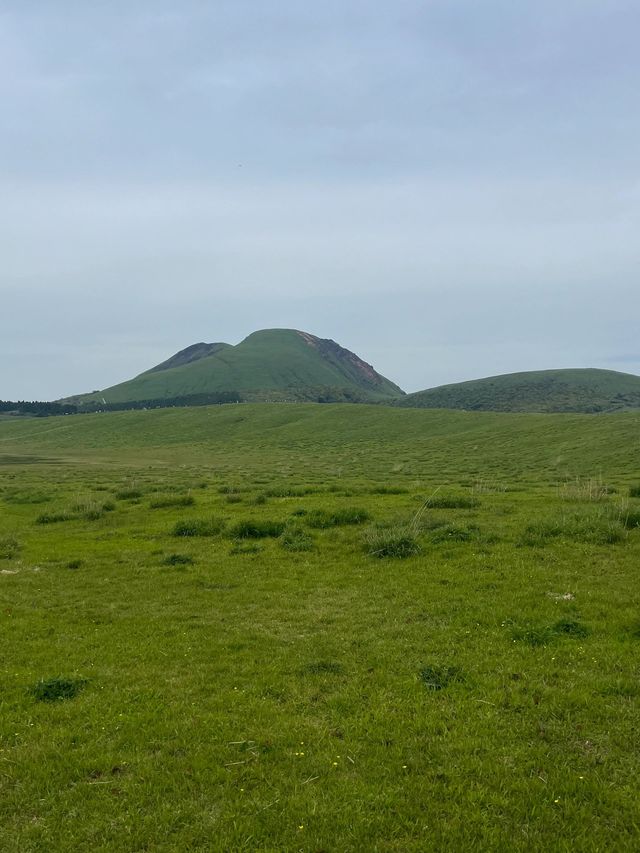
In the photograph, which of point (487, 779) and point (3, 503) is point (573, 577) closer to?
point (487, 779)

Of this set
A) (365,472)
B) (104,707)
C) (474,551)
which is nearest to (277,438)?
(365,472)

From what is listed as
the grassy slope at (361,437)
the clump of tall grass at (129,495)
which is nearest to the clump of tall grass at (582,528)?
the clump of tall grass at (129,495)

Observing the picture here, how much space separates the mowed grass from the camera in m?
5.91

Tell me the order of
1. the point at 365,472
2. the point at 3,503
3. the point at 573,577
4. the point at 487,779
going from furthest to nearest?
the point at 365,472 < the point at 3,503 < the point at 573,577 < the point at 487,779

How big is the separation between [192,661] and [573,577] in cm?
852

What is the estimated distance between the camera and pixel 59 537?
21344 millimetres

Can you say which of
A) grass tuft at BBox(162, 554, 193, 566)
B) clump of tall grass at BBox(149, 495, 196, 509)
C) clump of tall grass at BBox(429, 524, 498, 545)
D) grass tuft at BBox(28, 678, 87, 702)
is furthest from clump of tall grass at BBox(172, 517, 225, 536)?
grass tuft at BBox(28, 678, 87, 702)

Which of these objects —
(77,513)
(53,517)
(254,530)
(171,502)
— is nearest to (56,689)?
(254,530)

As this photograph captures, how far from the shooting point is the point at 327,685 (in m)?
8.64

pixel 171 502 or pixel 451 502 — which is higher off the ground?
pixel 451 502

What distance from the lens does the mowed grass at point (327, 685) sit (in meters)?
5.91

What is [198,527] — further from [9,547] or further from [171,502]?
[171,502]

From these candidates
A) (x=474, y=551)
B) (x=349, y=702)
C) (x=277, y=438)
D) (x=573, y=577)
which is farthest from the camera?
(x=277, y=438)

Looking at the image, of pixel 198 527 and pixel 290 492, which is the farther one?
pixel 290 492
